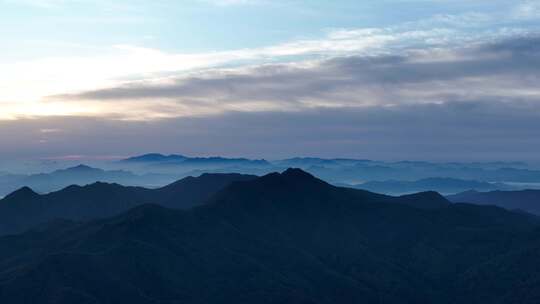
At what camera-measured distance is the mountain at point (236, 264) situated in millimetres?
141750

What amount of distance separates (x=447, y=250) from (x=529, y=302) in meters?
46.4

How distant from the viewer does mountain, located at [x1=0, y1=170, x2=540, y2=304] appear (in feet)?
465

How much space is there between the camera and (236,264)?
162 metres

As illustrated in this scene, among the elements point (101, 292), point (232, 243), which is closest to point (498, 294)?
point (232, 243)

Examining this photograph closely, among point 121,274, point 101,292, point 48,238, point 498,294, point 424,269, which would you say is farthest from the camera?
point 48,238

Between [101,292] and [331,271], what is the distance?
212 ft

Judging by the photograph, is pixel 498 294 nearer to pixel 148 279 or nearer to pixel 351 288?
pixel 351 288

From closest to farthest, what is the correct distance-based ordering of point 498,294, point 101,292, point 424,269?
point 101,292, point 498,294, point 424,269

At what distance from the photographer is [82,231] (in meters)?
184

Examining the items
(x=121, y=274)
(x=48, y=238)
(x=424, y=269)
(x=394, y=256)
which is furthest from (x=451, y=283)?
(x=48, y=238)

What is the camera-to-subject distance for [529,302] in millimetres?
143875

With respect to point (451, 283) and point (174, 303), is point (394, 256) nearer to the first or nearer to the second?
point (451, 283)

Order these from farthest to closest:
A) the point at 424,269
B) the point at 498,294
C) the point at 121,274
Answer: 1. the point at 424,269
2. the point at 498,294
3. the point at 121,274

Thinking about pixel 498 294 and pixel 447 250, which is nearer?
pixel 498 294
